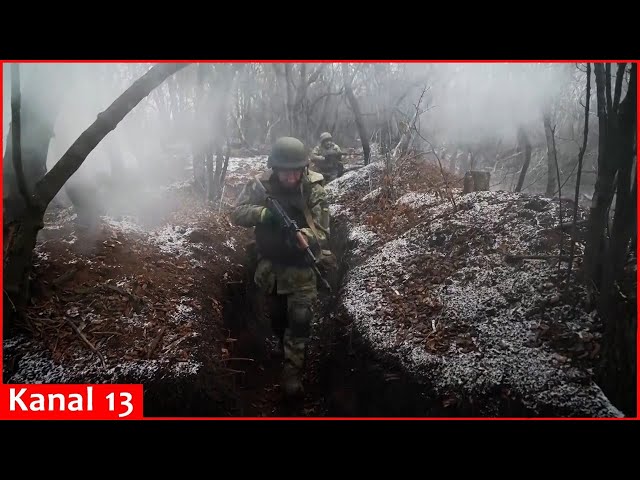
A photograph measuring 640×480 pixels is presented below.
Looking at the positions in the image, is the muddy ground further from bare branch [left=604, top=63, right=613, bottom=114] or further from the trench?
bare branch [left=604, top=63, right=613, bottom=114]

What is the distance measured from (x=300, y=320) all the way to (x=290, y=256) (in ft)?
1.81

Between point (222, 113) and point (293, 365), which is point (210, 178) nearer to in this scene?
point (222, 113)

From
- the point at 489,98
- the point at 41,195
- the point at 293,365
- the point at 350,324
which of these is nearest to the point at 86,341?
the point at 41,195

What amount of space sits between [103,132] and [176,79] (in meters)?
3.70

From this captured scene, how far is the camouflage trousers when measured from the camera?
3252mm

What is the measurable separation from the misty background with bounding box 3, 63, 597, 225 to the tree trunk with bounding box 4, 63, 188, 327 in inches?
21.1

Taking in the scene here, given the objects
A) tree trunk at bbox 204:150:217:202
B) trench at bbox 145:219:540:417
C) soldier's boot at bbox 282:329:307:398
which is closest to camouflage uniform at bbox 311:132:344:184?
tree trunk at bbox 204:150:217:202

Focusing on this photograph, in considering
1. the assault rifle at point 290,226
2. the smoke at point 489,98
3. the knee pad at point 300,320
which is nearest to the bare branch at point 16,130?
the assault rifle at point 290,226

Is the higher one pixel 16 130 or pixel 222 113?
pixel 222 113

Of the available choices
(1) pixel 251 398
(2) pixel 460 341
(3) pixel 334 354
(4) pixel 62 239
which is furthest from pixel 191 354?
(2) pixel 460 341

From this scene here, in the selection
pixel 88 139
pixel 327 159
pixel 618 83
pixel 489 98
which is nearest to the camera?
pixel 618 83

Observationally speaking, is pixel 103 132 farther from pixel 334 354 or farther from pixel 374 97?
pixel 374 97

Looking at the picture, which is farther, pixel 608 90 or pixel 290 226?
pixel 290 226

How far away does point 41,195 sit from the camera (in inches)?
95.6
